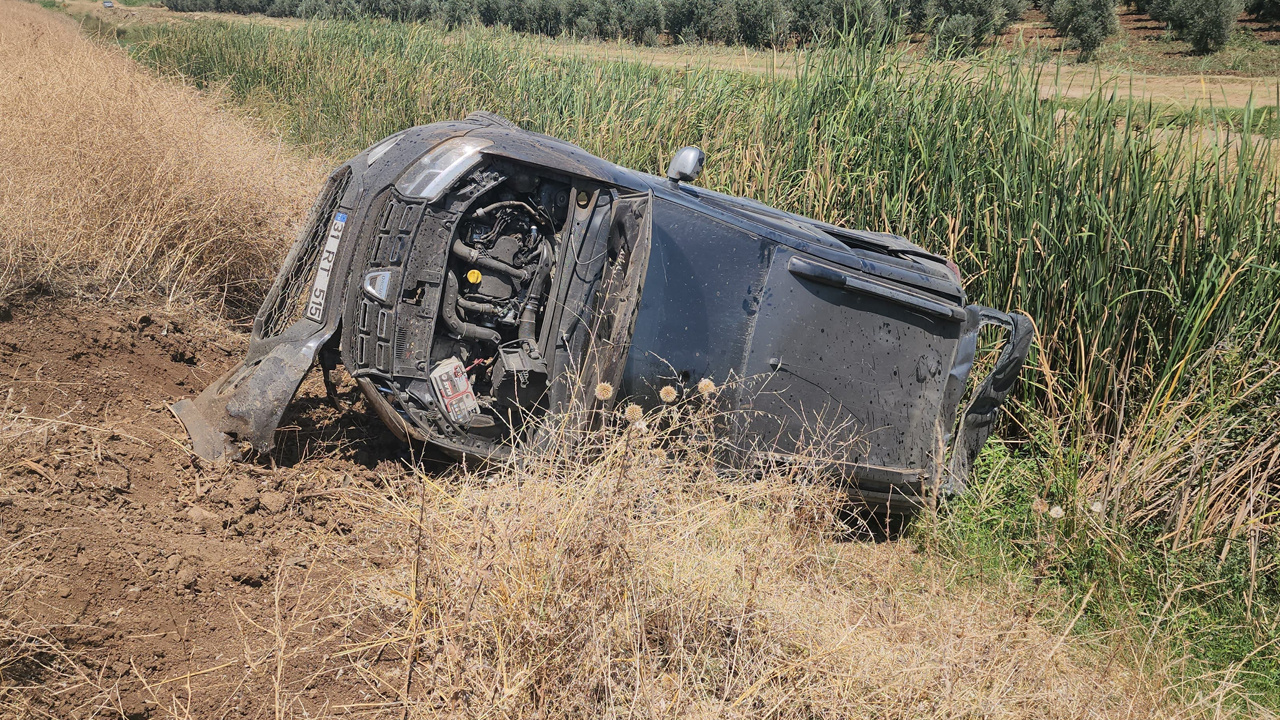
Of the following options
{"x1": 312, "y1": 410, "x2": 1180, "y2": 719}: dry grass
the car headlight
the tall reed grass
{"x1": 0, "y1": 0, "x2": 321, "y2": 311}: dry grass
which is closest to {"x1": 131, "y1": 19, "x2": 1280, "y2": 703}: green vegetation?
the tall reed grass

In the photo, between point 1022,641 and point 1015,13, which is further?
point 1015,13

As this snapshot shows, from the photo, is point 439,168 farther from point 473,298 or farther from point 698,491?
point 698,491

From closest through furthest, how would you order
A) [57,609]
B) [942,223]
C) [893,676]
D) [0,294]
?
[57,609]
[893,676]
[0,294]
[942,223]

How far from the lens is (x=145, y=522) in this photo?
12.1ft

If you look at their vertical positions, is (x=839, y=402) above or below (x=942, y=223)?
below

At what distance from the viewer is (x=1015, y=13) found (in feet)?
76.1

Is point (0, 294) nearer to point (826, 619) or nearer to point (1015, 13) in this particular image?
point (826, 619)

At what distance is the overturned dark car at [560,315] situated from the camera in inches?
159

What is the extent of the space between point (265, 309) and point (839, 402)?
2.84m

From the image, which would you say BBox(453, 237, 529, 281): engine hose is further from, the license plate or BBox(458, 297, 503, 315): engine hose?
the license plate

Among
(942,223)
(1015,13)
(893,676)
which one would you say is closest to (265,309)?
(893,676)

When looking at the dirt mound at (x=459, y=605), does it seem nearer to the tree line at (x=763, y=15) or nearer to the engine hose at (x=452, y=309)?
the engine hose at (x=452, y=309)

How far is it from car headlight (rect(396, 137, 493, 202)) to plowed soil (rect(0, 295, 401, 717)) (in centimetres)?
138

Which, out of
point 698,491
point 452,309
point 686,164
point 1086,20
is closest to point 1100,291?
point 686,164
